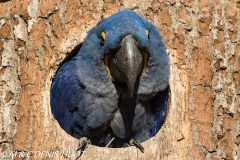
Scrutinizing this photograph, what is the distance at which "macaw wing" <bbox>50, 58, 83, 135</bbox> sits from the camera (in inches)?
174

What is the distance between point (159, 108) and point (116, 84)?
22.2 inches

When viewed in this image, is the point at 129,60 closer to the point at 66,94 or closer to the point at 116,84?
the point at 116,84

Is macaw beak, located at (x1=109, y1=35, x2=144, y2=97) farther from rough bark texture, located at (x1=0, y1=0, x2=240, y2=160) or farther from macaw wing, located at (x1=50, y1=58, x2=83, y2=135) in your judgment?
macaw wing, located at (x1=50, y1=58, x2=83, y2=135)

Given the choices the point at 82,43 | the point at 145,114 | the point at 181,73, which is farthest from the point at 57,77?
the point at 181,73

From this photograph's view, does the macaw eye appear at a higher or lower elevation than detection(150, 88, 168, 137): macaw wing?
higher

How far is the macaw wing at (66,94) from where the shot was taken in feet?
14.5

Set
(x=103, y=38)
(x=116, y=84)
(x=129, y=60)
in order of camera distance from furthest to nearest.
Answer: (x=116, y=84)
(x=103, y=38)
(x=129, y=60)

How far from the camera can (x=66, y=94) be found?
14.8ft

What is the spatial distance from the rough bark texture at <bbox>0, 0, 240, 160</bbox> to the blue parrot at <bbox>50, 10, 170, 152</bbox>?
18 cm

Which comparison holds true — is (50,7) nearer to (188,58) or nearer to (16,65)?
(16,65)

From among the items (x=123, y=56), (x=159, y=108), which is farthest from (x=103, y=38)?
(x=159, y=108)

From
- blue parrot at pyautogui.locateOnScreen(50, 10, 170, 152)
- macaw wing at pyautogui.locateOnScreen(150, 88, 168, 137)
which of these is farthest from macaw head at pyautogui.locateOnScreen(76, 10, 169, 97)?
macaw wing at pyautogui.locateOnScreen(150, 88, 168, 137)

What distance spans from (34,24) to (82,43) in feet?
1.48

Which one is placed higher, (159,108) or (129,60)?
(129,60)
